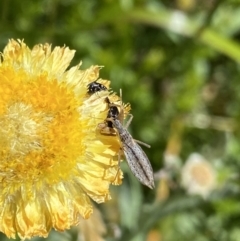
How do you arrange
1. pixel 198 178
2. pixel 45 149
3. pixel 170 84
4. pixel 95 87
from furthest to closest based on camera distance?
1. pixel 170 84
2. pixel 198 178
3. pixel 95 87
4. pixel 45 149

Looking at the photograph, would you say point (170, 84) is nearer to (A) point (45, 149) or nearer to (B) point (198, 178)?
(B) point (198, 178)

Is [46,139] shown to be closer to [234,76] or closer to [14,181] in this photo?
[14,181]

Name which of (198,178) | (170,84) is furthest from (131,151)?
(170,84)

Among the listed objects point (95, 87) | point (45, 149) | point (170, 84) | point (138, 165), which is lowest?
point (45, 149)

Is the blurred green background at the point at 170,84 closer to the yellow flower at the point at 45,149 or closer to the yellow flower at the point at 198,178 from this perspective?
the yellow flower at the point at 198,178

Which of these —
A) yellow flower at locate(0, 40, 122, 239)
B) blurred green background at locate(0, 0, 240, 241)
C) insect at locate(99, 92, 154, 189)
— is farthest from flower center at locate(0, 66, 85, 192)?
blurred green background at locate(0, 0, 240, 241)

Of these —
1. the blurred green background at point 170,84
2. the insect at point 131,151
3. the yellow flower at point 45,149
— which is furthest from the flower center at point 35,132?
the blurred green background at point 170,84
